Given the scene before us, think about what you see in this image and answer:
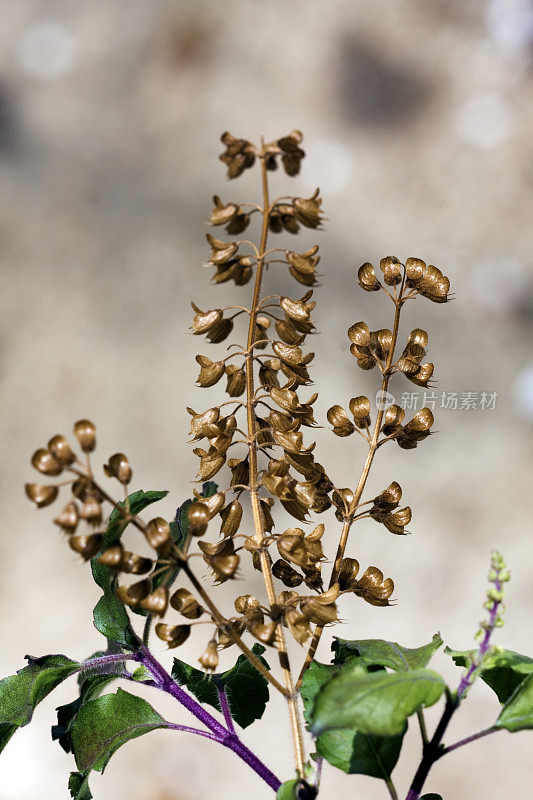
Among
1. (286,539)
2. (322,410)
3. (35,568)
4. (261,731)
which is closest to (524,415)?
(322,410)

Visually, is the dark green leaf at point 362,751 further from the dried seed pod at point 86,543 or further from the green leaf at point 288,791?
the dried seed pod at point 86,543

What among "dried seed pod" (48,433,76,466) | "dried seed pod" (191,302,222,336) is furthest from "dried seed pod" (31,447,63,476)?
"dried seed pod" (191,302,222,336)

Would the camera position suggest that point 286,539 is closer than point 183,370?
Yes

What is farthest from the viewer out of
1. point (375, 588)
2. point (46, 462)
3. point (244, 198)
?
point (244, 198)

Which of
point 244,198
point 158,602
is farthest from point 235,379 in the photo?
point 244,198

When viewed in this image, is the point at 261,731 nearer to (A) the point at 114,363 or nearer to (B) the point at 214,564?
(A) the point at 114,363

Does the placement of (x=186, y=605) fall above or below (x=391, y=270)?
below

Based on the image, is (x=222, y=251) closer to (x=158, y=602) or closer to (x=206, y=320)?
(x=206, y=320)
